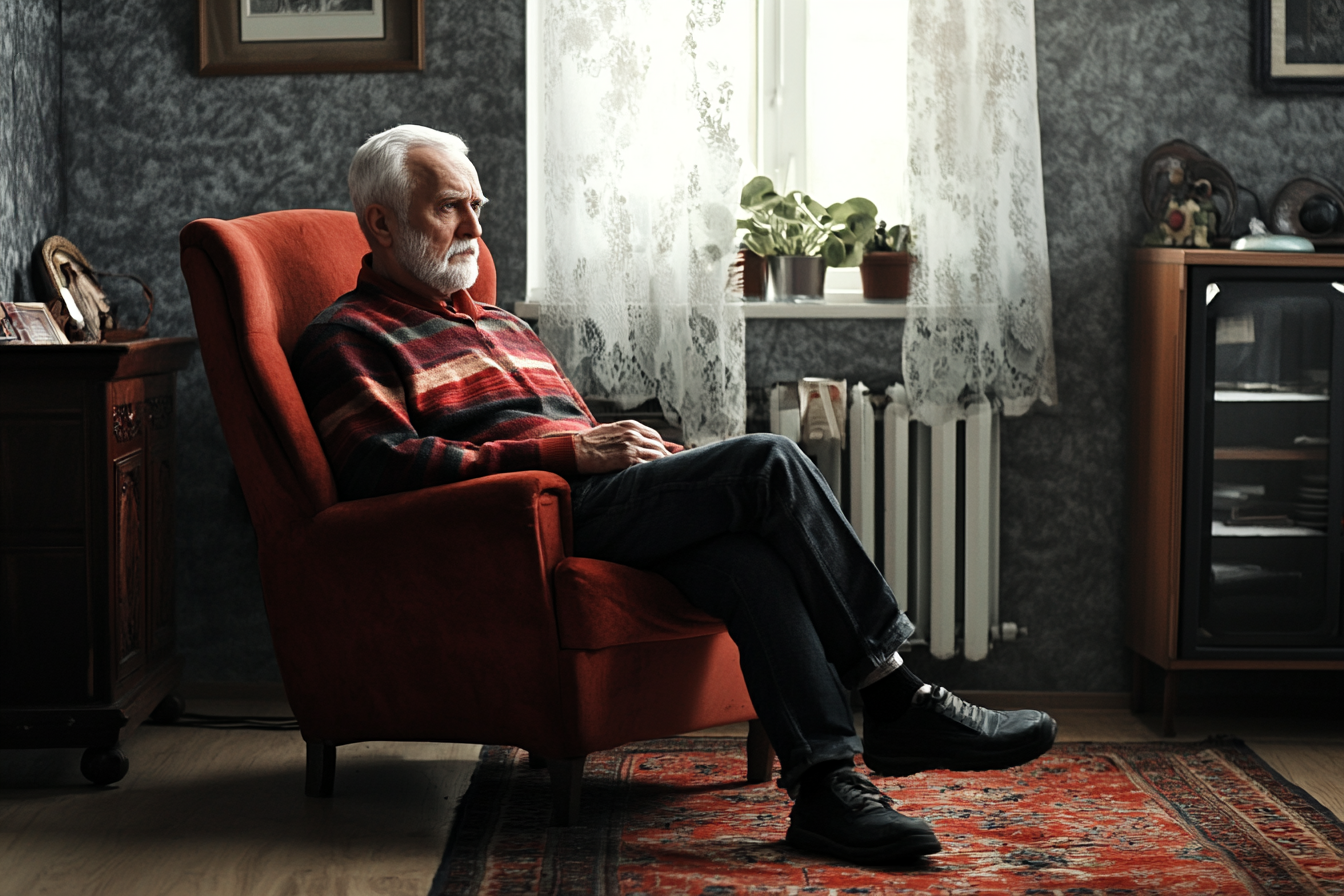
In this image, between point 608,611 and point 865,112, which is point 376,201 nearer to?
point 608,611

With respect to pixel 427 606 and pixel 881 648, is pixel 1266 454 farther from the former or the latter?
pixel 427 606

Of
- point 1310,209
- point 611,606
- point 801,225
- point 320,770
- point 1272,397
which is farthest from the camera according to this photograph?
point 801,225

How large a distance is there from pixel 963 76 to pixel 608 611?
57.4 inches

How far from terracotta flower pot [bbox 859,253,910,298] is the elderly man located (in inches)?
37.2

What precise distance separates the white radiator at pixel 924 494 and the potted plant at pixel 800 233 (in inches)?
9.6

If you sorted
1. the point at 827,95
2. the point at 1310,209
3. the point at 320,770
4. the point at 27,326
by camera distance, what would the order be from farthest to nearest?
the point at 827,95, the point at 1310,209, the point at 27,326, the point at 320,770

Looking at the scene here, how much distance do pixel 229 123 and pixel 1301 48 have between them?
2368 millimetres

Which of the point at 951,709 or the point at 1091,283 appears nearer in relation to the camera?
the point at 951,709

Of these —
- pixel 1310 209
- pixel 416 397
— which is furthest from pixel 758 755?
pixel 1310 209

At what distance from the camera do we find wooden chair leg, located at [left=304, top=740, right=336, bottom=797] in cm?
216

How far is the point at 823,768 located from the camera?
183 centimetres

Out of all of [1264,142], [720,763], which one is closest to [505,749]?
[720,763]

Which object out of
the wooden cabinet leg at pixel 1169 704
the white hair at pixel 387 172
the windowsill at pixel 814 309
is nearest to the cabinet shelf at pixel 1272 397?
the wooden cabinet leg at pixel 1169 704

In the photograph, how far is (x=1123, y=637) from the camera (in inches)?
114
